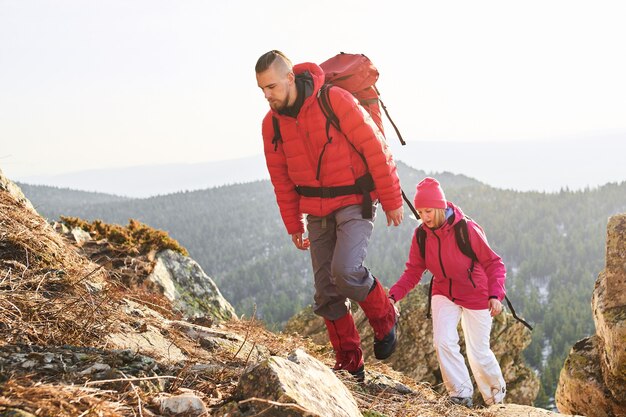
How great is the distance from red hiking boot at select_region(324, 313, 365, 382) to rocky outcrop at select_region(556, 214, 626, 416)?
A: 3452 millimetres

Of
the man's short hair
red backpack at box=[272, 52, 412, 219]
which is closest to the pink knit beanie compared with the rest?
red backpack at box=[272, 52, 412, 219]

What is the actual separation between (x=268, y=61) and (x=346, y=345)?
2.86m

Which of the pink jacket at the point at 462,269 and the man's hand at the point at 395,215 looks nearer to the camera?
the man's hand at the point at 395,215

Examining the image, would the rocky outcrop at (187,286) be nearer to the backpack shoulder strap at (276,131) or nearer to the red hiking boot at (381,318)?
the red hiking boot at (381,318)

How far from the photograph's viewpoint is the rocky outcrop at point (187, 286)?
955 centimetres

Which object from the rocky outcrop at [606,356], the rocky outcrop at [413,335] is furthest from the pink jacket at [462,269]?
the rocky outcrop at [413,335]

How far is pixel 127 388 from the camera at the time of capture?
2746 mm

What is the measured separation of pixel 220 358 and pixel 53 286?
157cm

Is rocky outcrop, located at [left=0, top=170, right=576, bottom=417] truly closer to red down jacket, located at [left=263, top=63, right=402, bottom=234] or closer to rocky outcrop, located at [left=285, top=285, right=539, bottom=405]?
red down jacket, located at [left=263, top=63, right=402, bottom=234]

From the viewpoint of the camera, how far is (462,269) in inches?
242

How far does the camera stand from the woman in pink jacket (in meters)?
6.12

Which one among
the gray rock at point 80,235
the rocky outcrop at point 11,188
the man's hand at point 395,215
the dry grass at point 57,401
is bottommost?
the gray rock at point 80,235

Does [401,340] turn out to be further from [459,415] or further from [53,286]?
[53,286]

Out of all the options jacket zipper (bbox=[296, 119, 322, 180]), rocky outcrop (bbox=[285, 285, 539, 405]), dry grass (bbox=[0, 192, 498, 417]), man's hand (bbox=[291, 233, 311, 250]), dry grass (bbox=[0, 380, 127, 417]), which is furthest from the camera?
rocky outcrop (bbox=[285, 285, 539, 405])
